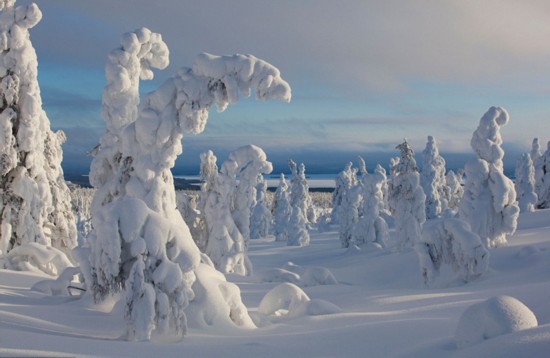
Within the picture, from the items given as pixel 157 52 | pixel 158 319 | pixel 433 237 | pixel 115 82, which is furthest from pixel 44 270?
pixel 433 237

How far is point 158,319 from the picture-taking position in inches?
335

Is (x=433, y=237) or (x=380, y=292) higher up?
(x=433, y=237)

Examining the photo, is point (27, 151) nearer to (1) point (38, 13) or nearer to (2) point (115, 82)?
(1) point (38, 13)

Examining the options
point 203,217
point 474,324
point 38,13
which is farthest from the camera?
point 203,217

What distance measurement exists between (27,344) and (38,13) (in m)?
13.4

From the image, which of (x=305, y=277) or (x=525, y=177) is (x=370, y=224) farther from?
(x=305, y=277)

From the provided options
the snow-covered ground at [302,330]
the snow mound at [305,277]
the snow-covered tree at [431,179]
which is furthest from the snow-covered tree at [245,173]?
the snow-covered tree at [431,179]

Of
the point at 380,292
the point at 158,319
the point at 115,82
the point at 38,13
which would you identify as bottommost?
the point at 380,292

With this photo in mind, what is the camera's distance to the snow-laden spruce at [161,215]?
850 centimetres

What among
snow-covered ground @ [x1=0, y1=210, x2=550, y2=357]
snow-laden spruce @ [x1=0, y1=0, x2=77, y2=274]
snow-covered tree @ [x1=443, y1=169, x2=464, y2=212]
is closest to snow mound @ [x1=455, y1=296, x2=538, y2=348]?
snow-covered ground @ [x1=0, y1=210, x2=550, y2=357]

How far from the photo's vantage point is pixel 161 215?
9.33 m

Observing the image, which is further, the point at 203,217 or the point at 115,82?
the point at 203,217

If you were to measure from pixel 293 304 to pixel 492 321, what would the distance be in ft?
19.2

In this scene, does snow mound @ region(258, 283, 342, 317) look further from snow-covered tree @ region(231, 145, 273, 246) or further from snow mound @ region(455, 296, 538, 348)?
snow-covered tree @ region(231, 145, 273, 246)
